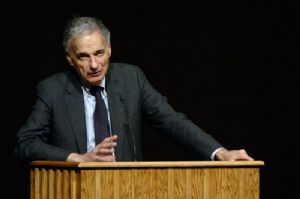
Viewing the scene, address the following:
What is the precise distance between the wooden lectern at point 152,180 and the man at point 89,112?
0.35 meters

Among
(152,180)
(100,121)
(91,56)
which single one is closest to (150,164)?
(152,180)

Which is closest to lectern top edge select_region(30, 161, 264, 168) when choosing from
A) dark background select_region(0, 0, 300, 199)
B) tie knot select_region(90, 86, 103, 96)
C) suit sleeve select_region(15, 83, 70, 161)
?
suit sleeve select_region(15, 83, 70, 161)

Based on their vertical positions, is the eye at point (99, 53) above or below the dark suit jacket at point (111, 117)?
above

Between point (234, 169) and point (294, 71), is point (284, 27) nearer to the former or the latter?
point (294, 71)

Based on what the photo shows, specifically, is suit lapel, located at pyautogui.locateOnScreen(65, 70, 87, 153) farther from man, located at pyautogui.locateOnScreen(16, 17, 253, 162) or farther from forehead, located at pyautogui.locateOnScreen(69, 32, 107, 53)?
forehead, located at pyautogui.locateOnScreen(69, 32, 107, 53)

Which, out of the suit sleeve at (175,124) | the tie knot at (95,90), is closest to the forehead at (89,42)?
the tie knot at (95,90)

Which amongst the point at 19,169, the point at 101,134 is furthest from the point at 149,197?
Answer: the point at 19,169

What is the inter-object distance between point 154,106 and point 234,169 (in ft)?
2.38

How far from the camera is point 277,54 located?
4.81 metres

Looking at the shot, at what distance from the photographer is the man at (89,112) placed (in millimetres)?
3451

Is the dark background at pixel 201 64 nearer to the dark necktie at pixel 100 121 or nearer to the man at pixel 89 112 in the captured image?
the man at pixel 89 112

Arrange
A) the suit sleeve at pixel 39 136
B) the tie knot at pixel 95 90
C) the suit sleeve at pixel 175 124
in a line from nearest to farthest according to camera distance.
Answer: the suit sleeve at pixel 39 136 → the suit sleeve at pixel 175 124 → the tie knot at pixel 95 90

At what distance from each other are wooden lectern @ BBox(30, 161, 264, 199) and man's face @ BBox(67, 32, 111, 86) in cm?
53

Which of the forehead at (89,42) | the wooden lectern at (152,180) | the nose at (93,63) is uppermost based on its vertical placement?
the forehead at (89,42)
